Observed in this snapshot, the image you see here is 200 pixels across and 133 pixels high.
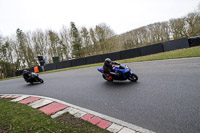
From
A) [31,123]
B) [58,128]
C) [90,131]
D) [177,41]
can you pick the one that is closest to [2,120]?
[31,123]

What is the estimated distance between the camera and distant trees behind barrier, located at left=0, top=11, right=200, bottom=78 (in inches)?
1449

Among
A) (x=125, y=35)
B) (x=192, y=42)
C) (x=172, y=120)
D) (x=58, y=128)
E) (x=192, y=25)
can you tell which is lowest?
(x=172, y=120)

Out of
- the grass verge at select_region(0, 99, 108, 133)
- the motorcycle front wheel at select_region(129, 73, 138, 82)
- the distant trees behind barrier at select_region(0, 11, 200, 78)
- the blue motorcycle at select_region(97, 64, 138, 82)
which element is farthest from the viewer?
the distant trees behind barrier at select_region(0, 11, 200, 78)

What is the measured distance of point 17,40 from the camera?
130ft

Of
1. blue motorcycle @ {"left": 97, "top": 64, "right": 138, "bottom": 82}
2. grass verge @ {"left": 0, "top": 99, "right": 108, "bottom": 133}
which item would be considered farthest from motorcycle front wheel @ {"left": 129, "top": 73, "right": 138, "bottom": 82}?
grass verge @ {"left": 0, "top": 99, "right": 108, "bottom": 133}

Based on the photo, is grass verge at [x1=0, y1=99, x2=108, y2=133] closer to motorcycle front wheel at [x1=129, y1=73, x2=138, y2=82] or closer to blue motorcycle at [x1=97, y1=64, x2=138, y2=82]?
blue motorcycle at [x1=97, y1=64, x2=138, y2=82]

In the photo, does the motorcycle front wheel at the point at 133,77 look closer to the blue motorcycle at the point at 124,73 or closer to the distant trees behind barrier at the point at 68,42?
the blue motorcycle at the point at 124,73

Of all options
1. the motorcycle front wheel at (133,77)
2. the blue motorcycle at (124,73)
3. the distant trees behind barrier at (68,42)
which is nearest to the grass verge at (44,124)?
the blue motorcycle at (124,73)

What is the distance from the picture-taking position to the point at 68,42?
4309 centimetres

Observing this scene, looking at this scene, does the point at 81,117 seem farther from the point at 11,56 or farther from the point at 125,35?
the point at 125,35

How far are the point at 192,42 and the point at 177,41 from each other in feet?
6.35

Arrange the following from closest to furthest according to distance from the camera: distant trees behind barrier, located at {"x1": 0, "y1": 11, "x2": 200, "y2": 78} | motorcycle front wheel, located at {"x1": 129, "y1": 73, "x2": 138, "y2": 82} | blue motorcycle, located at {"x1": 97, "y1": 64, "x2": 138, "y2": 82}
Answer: blue motorcycle, located at {"x1": 97, "y1": 64, "x2": 138, "y2": 82} < motorcycle front wheel, located at {"x1": 129, "y1": 73, "x2": 138, "y2": 82} < distant trees behind barrier, located at {"x1": 0, "y1": 11, "x2": 200, "y2": 78}

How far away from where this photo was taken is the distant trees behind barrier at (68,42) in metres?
36.8

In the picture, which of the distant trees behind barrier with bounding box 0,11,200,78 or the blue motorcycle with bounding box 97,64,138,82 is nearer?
the blue motorcycle with bounding box 97,64,138,82
